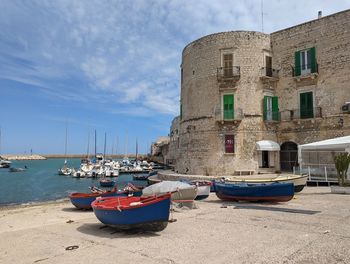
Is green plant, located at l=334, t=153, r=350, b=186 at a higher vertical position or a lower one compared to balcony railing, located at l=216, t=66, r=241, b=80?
lower

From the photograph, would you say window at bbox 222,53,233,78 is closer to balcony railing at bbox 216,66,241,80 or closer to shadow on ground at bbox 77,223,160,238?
balcony railing at bbox 216,66,241,80

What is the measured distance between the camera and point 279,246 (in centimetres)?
696

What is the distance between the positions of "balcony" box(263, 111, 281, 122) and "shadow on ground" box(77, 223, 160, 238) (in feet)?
66.0

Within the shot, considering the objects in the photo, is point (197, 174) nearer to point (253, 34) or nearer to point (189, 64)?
point (189, 64)

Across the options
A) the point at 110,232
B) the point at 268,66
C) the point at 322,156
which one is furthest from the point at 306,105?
the point at 110,232

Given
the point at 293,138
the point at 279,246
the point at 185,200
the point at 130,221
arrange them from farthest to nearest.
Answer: the point at 293,138 < the point at 185,200 < the point at 130,221 < the point at 279,246

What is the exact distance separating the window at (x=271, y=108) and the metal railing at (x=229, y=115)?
2210 millimetres

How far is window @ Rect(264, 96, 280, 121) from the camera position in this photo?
27188 mm

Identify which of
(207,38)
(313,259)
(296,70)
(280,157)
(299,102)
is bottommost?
(313,259)

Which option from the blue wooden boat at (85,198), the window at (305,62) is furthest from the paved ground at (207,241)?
the window at (305,62)

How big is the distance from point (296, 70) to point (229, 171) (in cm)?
977

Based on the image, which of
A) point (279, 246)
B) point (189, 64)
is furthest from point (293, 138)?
point (279, 246)

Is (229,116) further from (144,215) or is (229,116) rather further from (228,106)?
(144,215)

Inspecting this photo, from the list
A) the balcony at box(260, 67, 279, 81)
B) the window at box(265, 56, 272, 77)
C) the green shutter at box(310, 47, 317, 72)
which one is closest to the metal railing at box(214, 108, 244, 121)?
the balcony at box(260, 67, 279, 81)
